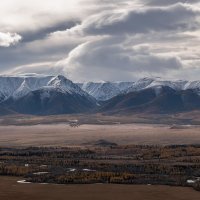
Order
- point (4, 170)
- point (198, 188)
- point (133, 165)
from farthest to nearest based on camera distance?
1. point (133, 165)
2. point (4, 170)
3. point (198, 188)

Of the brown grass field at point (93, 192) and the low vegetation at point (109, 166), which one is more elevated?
the low vegetation at point (109, 166)

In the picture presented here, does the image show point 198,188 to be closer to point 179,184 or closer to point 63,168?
point 179,184

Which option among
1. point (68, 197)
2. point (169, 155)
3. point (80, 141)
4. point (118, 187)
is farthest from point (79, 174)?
point (80, 141)

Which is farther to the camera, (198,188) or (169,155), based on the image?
(169,155)

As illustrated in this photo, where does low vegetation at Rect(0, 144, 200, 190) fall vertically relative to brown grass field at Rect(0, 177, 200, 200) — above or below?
above

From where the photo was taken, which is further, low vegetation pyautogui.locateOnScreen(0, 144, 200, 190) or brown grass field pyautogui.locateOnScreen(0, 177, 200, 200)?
low vegetation pyautogui.locateOnScreen(0, 144, 200, 190)

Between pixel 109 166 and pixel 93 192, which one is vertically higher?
pixel 109 166

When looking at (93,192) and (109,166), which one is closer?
(93,192)

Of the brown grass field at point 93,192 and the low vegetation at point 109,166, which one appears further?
the low vegetation at point 109,166
